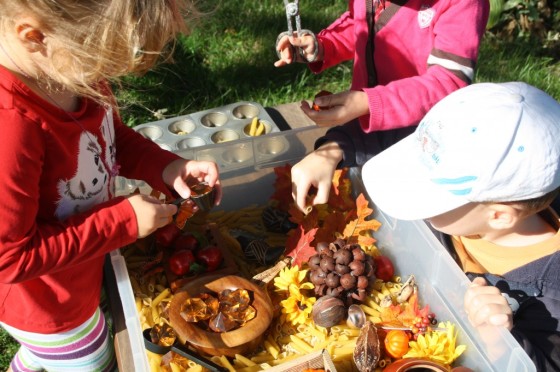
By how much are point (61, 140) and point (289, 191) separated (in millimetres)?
635

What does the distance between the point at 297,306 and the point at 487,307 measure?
379 millimetres

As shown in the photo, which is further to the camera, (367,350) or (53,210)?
(367,350)

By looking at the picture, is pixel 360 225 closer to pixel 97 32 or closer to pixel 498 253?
pixel 498 253

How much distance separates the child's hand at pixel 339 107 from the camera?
1.13 metres

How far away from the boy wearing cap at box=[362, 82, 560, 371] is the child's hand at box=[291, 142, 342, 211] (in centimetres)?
13

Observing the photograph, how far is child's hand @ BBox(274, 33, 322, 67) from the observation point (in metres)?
1.26

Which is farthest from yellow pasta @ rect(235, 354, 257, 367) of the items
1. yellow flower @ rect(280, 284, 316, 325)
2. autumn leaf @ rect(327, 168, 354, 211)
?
autumn leaf @ rect(327, 168, 354, 211)

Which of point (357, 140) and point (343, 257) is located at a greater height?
point (357, 140)

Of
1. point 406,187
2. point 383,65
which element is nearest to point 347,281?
point 406,187

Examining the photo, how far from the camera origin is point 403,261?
126cm

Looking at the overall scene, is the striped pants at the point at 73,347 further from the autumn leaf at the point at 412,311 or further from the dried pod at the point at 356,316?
the autumn leaf at the point at 412,311

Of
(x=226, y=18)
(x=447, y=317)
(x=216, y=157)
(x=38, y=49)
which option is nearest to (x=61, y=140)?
(x=38, y=49)

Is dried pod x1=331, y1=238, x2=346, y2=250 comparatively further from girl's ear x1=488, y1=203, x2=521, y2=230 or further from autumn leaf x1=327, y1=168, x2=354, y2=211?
girl's ear x1=488, y1=203, x2=521, y2=230

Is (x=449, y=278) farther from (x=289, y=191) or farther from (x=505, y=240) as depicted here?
(x=289, y=191)
